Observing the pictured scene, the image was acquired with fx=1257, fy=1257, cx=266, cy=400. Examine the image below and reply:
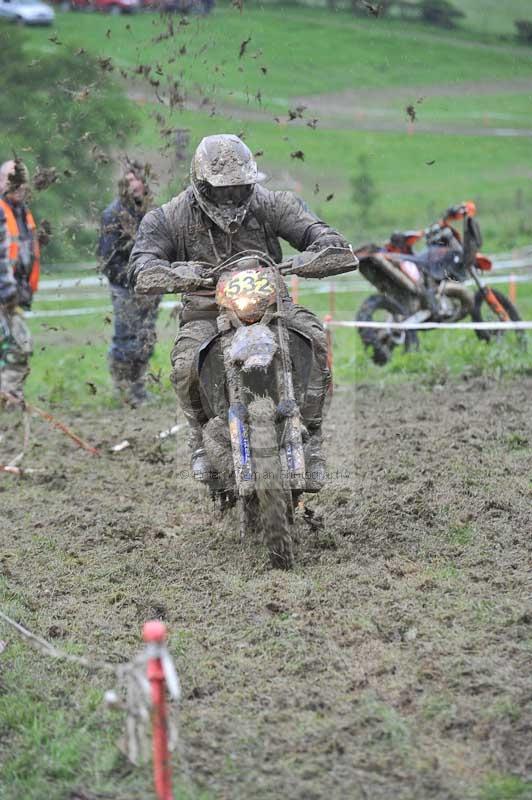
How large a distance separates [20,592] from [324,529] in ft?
5.93

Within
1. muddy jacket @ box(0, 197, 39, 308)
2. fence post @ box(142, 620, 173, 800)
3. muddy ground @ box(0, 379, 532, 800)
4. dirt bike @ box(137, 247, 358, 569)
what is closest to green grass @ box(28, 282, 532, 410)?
muddy jacket @ box(0, 197, 39, 308)

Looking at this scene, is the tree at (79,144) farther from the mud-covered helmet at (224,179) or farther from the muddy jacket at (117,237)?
the mud-covered helmet at (224,179)

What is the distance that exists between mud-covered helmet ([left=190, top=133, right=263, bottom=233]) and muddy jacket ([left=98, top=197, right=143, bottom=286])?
4.50 metres

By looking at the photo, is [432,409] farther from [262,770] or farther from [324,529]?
[262,770]

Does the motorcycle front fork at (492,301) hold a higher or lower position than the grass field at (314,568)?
lower

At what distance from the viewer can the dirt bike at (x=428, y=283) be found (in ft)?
42.5

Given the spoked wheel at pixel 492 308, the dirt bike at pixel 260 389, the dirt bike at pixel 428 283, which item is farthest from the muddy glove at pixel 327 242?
the spoked wheel at pixel 492 308

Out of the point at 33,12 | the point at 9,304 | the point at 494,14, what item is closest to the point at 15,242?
the point at 9,304

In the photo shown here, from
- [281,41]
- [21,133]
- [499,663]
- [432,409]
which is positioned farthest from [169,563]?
[21,133]

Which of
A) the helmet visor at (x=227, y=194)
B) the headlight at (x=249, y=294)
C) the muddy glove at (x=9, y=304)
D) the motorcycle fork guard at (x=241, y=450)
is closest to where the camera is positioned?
the motorcycle fork guard at (x=241, y=450)

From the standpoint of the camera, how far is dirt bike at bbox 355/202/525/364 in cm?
1297

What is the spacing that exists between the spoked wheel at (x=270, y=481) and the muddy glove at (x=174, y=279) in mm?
796

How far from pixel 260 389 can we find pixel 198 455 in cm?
96

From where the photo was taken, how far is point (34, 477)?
960cm
